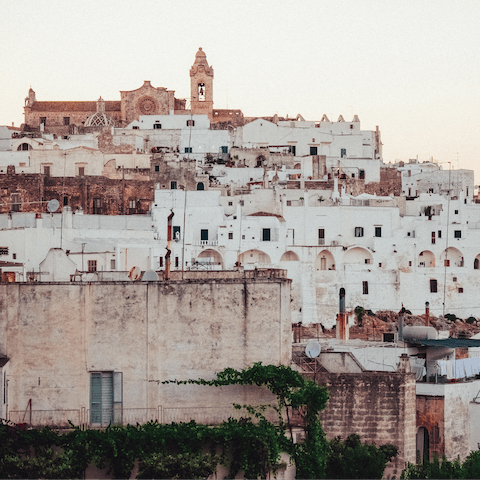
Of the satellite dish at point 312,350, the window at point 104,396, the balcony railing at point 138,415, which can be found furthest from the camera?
the satellite dish at point 312,350

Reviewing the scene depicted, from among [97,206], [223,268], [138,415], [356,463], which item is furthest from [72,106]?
[138,415]

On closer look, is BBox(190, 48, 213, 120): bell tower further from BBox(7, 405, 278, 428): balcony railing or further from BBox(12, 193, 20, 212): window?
BBox(7, 405, 278, 428): balcony railing

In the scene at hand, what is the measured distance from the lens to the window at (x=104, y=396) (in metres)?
16.0

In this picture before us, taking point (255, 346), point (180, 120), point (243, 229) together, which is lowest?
point (255, 346)

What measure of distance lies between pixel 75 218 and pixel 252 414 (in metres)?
28.1

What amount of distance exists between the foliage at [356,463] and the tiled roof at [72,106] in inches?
2021

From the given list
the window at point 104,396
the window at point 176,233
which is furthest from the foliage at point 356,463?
the window at point 176,233

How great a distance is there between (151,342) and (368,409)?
5720 millimetres

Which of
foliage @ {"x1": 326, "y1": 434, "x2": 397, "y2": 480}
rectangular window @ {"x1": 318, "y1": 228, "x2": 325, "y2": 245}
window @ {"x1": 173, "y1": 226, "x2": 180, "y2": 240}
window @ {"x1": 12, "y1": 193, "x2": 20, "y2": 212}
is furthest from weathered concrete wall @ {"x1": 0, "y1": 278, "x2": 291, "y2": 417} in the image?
rectangular window @ {"x1": 318, "y1": 228, "x2": 325, "y2": 245}

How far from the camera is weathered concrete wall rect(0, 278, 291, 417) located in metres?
16.0

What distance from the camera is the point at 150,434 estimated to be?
1535cm

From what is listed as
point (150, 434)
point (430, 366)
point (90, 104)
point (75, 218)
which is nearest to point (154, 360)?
point (150, 434)

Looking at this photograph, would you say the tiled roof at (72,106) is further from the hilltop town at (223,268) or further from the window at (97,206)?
the window at (97,206)

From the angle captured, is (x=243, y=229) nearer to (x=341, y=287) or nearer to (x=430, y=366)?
(x=341, y=287)
